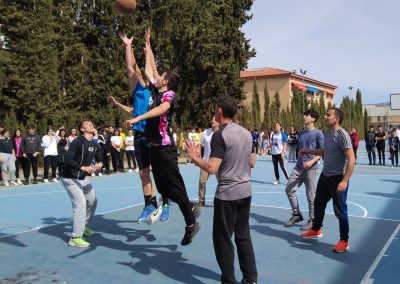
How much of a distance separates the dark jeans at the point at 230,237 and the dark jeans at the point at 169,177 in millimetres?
1068

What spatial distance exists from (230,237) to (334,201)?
7.57ft

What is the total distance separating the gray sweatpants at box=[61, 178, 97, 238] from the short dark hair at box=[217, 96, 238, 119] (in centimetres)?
302

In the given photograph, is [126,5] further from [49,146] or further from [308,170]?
[49,146]

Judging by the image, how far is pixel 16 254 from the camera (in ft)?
18.8

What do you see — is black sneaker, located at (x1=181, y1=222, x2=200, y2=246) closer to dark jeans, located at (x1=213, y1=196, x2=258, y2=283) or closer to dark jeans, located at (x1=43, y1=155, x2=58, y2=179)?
dark jeans, located at (x1=213, y1=196, x2=258, y2=283)

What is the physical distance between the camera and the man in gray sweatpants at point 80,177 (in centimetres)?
614

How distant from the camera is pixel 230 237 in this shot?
14.0 feet

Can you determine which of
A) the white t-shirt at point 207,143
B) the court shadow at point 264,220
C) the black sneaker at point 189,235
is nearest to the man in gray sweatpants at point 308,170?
the court shadow at point 264,220

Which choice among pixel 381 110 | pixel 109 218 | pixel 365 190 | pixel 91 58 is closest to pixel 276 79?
pixel 381 110

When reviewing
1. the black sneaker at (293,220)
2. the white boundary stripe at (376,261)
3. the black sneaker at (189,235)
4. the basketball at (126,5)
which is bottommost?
the white boundary stripe at (376,261)

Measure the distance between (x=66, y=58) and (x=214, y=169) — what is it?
78.1 ft

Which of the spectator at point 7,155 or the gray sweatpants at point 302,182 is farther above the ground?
the spectator at point 7,155

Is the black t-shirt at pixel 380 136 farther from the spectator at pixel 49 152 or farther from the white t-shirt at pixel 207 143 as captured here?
the spectator at pixel 49 152

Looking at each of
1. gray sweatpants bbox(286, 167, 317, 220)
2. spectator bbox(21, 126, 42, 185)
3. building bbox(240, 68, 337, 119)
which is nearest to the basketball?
gray sweatpants bbox(286, 167, 317, 220)
